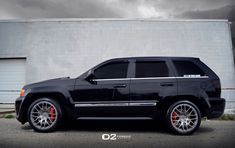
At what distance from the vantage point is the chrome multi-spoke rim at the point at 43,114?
528 centimetres

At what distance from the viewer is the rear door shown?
5148mm

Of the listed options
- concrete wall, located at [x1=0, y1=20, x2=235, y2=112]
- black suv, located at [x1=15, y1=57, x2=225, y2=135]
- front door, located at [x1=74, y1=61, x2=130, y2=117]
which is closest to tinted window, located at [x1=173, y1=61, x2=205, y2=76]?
black suv, located at [x1=15, y1=57, x2=225, y2=135]

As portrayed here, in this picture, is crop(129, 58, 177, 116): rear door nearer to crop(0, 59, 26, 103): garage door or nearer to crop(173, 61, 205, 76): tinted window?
crop(173, 61, 205, 76): tinted window

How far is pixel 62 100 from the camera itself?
5316 millimetres

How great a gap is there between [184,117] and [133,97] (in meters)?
1.19

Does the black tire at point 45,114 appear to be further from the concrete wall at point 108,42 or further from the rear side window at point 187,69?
the concrete wall at point 108,42

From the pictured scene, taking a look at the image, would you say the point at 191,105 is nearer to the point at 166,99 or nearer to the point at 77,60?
the point at 166,99

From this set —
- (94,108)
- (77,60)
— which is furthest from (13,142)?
(77,60)

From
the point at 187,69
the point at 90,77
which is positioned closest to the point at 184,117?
the point at 187,69

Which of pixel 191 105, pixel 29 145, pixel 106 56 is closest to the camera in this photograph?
pixel 29 145

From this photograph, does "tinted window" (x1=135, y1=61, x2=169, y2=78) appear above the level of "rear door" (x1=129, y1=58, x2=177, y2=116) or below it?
above

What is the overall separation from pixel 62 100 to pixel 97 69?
42.0 inches
